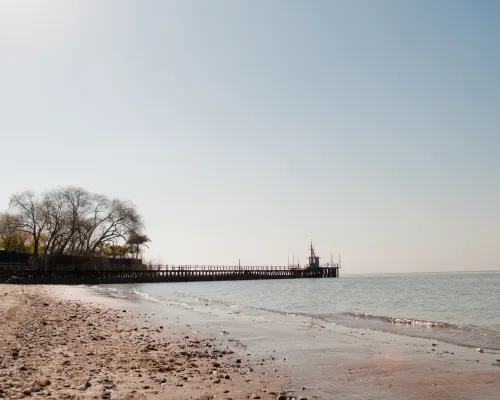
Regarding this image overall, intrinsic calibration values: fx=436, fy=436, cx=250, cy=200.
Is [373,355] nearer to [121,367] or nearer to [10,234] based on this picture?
[121,367]

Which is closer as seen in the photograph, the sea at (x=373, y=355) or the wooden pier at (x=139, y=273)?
the sea at (x=373, y=355)

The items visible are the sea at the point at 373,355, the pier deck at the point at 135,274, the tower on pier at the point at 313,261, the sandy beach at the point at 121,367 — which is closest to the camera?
the sandy beach at the point at 121,367

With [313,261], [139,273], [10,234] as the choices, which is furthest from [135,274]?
[313,261]

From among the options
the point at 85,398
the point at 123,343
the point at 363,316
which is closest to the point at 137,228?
the point at 363,316

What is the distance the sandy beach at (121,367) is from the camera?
6930 mm

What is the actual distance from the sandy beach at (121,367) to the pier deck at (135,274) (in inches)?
2093

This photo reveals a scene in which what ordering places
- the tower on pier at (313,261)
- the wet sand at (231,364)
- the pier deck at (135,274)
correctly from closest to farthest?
the wet sand at (231,364) → the pier deck at (135,274) → the tower on pier at (313,261)

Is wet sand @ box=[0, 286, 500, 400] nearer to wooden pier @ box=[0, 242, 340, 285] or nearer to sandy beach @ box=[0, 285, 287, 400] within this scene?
sandy beach @ box=[0, 285, 287, 400]

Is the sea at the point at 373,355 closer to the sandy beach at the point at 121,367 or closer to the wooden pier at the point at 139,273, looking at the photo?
the sandy beach at the point at 121,367

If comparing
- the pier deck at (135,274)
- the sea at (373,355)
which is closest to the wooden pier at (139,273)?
the pier deck at (135,274)

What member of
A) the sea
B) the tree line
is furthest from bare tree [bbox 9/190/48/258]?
the sea

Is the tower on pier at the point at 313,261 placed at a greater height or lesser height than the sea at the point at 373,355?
greater

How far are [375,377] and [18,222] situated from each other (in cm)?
7910

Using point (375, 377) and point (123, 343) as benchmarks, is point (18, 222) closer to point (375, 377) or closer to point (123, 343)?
point (123, 343)
